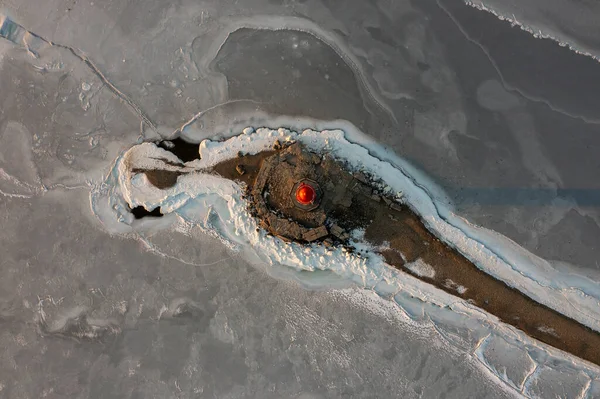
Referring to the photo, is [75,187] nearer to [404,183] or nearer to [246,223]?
[246,223]

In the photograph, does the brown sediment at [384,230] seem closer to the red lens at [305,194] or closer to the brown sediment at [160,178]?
the red lens at [305,194]

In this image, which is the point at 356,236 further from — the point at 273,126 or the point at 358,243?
the point at 273,126

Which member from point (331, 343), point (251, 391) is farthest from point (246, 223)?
point (251, 391)

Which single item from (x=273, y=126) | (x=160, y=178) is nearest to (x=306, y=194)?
(x=273, y=126)

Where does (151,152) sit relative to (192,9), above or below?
below

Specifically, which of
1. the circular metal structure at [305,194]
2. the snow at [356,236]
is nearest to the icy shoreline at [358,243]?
the snow at [356,236]

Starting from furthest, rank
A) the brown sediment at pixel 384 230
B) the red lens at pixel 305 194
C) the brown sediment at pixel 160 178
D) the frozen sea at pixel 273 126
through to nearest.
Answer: the brown sediment at pixel 160 178 < the frozen sea at pixel 273 126 < the brown sediment at pixel 384 230 < the red lens at pixel 305 194
